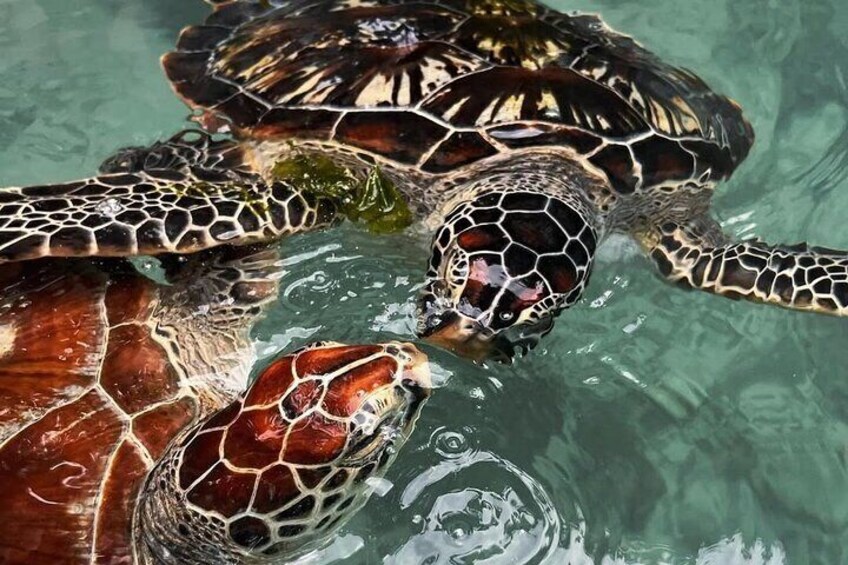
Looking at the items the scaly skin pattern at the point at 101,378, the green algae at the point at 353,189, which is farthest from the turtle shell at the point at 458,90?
the scaly skin pattern at the point at 101,378

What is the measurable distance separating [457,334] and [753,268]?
55.2 inches

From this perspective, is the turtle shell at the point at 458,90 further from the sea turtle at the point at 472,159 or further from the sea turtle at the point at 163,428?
the sea turtle at the point at 163,428

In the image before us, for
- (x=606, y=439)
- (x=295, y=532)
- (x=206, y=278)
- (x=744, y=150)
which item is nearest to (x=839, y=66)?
(x=744, y=150)

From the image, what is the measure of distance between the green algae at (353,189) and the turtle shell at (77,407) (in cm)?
83

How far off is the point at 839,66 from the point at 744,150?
1.34 meters

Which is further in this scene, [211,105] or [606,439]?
[211,105]

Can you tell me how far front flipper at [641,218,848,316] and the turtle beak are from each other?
1.15 metres

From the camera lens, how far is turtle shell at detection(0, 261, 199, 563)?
7.48ft

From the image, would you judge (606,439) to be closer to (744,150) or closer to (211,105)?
(744,150)

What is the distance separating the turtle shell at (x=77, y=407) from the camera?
2279 millimetres

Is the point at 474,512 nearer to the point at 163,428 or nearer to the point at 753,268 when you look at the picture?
the point at 163,428

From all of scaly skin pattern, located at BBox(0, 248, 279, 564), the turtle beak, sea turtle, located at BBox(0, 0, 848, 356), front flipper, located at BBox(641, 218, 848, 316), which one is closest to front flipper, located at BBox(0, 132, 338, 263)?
sea turtle, located at BBox(0, 0, 848, 356)

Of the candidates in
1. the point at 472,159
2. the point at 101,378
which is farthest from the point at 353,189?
the point at 101,378

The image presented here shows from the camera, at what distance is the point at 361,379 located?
2.07 metres
